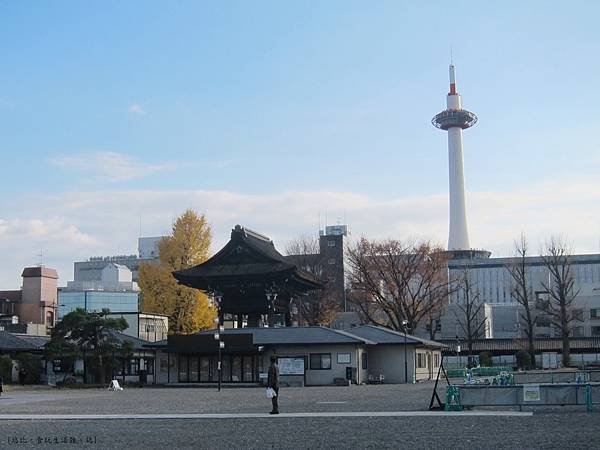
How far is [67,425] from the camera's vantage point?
20484 millimetres

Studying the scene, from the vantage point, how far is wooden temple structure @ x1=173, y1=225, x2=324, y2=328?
179ft

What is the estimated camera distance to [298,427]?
18.8 m

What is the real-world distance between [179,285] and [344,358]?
67.0 ft

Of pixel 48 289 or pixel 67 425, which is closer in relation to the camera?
pixel 67 425

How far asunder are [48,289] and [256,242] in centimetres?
4455

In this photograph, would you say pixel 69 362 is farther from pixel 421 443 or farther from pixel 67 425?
pixel 421 443

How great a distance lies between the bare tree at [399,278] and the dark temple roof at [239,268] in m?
15.6

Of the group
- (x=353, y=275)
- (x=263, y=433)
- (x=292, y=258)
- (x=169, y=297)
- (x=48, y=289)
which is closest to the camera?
(x=263, y=433)

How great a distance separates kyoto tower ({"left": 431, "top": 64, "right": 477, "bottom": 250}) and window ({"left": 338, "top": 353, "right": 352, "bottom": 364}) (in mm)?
102452

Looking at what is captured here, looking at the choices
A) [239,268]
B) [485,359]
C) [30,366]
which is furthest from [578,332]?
[30,366]

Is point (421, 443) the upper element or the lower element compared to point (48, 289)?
lower

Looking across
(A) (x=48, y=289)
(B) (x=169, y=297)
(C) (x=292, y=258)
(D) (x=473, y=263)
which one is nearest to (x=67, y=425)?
(B) (x=169, y=297)

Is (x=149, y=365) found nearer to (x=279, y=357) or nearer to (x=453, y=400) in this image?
(x=279, y=357)

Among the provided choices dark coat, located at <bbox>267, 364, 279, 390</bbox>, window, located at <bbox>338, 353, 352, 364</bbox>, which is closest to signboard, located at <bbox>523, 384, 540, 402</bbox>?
dark coat, located at <bbox>267, 364, 279, 390</bbox>
